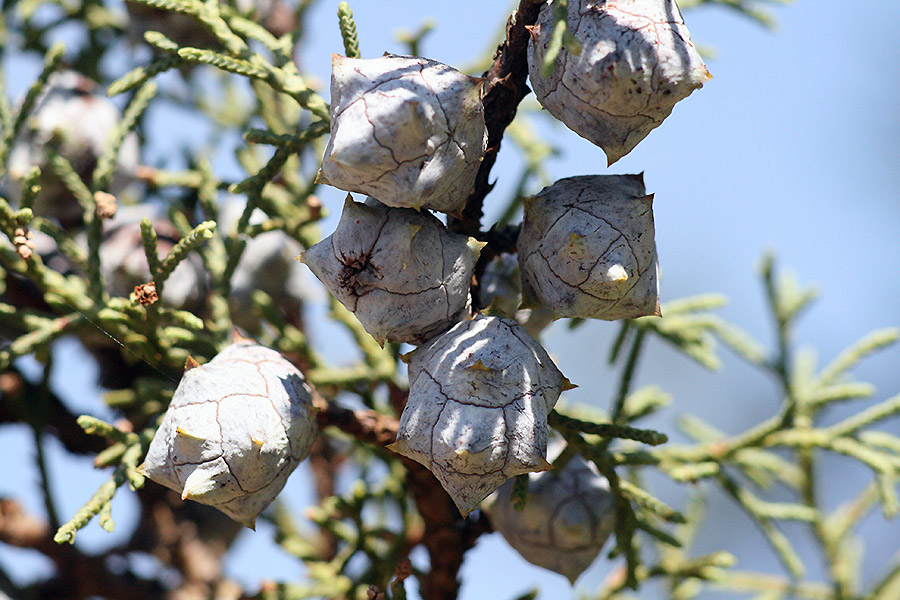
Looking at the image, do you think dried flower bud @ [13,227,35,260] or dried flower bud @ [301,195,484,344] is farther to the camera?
dried flower bud @ [13,227,35,260]

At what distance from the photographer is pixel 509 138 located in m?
2.80

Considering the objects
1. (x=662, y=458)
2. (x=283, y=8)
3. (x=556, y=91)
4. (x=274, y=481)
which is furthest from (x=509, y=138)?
(x=274, y=481)

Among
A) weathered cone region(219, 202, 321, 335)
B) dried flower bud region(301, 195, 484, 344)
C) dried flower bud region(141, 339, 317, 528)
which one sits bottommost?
weathered cone region(219, 202, 321, 335)

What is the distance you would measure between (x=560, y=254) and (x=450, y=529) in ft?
2.65

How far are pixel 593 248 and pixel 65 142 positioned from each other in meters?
1.51

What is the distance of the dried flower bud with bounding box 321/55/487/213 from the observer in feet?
4.23

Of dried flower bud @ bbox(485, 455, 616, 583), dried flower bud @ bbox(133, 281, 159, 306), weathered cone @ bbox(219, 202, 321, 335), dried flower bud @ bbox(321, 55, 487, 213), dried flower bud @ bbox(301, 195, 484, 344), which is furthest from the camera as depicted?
weathered cone @ bbox(219, 202, 321, 335)

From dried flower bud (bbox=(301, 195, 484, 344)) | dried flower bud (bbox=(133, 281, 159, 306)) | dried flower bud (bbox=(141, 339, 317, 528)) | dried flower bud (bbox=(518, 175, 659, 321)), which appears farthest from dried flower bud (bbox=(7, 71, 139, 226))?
dried flower bud (bbox=(518, 175, 659, 321))

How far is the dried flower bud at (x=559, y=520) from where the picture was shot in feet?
6.04

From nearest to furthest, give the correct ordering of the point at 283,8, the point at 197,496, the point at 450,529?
1. the point at 197,496
2. the point at 450,529
3. the point at 283,8

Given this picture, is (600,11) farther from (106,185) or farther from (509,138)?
(509,138)

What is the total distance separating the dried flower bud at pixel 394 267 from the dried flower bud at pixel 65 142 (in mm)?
1133

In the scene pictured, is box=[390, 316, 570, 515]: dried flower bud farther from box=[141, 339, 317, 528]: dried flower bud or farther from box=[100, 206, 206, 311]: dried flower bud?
box=[100, 206, 206, 311]: dried flower bud

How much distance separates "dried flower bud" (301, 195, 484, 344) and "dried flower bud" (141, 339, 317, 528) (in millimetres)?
225
